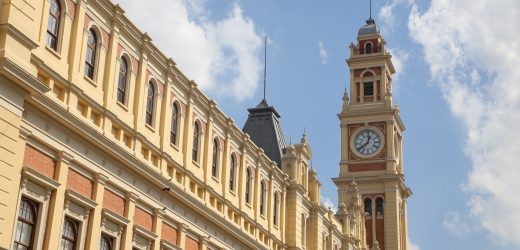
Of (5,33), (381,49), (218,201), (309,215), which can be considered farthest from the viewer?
(381,49)

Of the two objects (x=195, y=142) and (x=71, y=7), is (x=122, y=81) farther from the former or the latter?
(x=195, y=142)

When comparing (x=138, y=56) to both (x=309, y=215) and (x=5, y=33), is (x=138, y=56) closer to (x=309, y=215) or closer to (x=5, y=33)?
(x=5, y=33)

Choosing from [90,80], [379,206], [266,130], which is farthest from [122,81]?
[379,206]

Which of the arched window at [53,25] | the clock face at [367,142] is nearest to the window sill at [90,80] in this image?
the arched window at [53,25]

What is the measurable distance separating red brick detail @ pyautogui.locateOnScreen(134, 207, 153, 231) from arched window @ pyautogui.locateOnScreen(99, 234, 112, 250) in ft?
5.59

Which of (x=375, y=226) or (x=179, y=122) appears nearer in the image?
(x=179, y=122)

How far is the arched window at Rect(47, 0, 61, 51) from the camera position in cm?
2472

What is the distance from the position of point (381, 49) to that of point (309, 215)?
4205 cm

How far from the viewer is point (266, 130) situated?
157 feet

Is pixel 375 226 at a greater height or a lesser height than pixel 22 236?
greater

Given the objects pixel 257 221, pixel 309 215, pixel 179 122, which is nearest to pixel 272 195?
pixel 257 221

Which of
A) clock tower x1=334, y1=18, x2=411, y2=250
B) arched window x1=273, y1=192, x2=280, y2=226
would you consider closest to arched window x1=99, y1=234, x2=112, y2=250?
arched window x1=273, y1=192, x2=280, y2=226

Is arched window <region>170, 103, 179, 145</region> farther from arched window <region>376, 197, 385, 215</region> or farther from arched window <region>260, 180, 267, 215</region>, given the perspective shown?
arched window <region>376, 197, 385, 215</region>

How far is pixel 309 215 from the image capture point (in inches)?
1850
